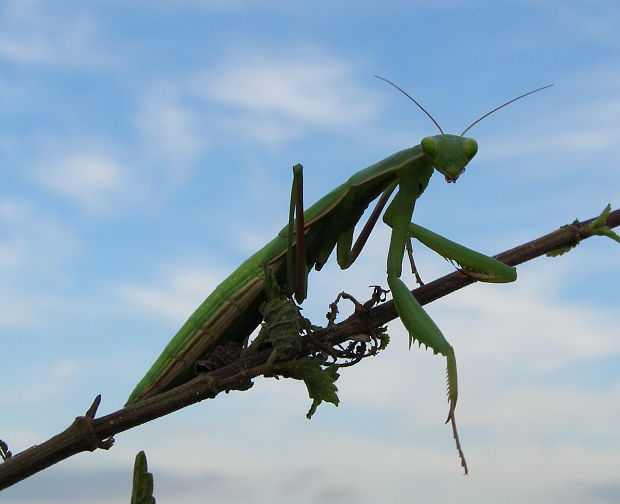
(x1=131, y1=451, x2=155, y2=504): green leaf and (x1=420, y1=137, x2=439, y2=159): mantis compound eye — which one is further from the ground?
(x1=420, y1=137, x2=439, y2=159): mantis compound eye

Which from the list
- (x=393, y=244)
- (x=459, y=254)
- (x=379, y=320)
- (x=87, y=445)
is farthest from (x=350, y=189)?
(x=87, y=445)

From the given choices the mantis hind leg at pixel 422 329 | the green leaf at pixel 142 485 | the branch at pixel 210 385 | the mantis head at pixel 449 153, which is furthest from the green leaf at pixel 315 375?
the mantis head at pixel 449 153

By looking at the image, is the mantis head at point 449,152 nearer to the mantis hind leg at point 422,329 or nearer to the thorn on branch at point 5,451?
the mantis hind leg at point 422,329

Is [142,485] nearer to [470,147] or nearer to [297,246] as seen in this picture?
[297,246]

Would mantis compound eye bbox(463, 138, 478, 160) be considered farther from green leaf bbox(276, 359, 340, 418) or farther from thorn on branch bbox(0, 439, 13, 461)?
thorn on branch bbox(0, 439, 13, 461)

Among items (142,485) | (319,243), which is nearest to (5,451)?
(142,485)

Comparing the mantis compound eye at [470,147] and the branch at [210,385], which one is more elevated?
the mantis compound eye at [470,147]

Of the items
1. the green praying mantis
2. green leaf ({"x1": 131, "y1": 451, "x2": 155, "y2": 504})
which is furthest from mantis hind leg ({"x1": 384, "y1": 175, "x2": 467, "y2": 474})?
green leaf ({"x1": 131, "y1": 451, "x2": 155, "y2": 504})
